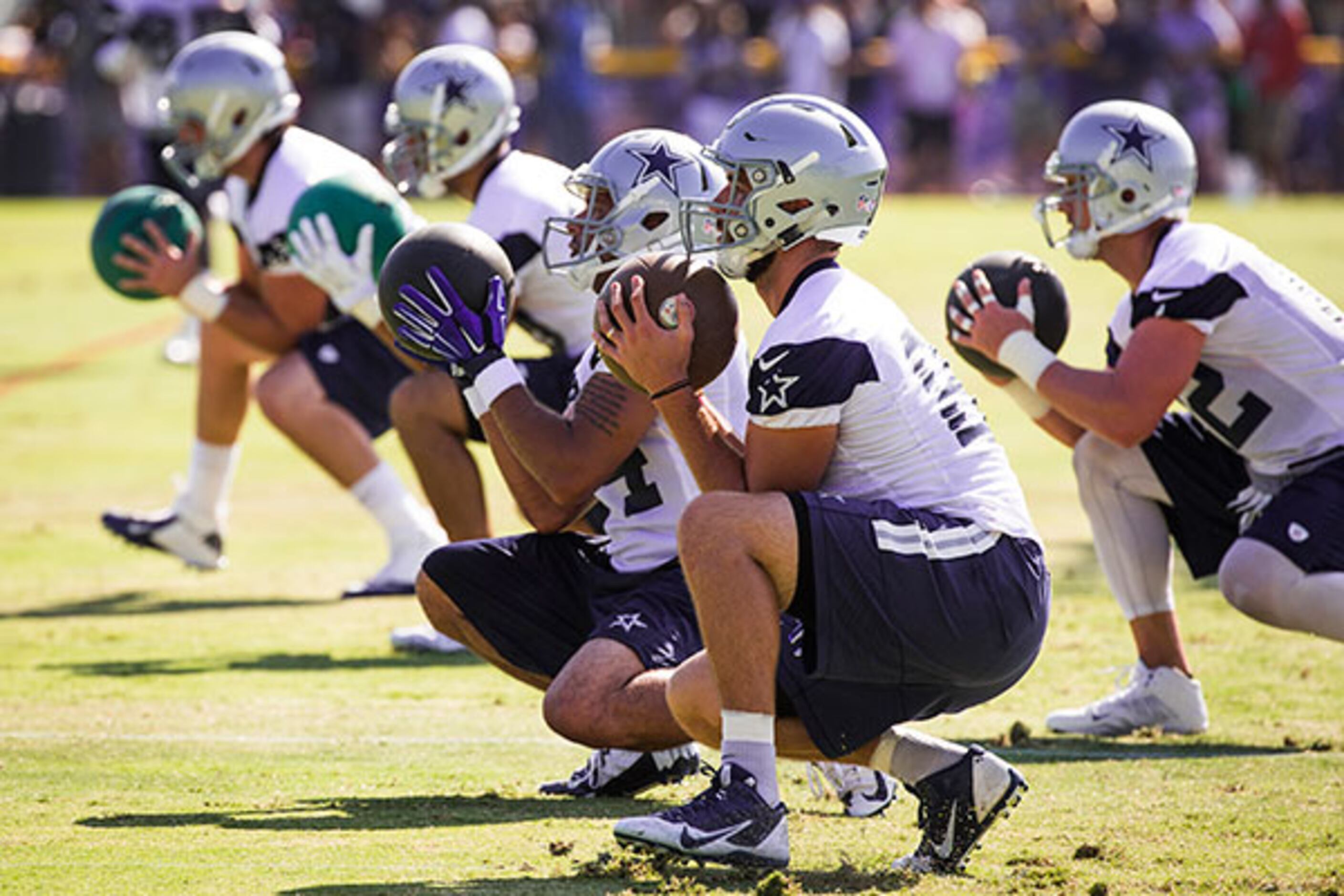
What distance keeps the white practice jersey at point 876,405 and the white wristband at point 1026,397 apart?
160cm

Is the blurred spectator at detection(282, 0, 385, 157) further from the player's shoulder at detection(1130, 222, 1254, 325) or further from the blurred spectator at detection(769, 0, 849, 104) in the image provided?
the player's shoulder at detection(1130, 222, 1254, 325)

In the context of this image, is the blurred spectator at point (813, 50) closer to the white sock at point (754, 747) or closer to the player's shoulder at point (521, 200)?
the player's shoulder at point (521, 200)

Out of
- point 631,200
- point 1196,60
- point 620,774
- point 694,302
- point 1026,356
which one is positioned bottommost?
point 620,774

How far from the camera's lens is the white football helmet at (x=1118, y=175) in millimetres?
6668

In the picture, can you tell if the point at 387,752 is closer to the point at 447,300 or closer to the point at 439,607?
the point at 439,607

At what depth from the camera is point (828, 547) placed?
4.82 meters

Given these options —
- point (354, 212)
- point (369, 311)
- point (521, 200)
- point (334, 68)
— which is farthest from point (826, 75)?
point (521, 200)

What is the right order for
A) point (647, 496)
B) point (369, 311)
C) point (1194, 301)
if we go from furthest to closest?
point (369, 311)
point (1194, 301)
point (647, 496)

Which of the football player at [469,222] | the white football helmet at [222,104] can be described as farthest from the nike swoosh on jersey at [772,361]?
the white football helmet at [222,104]

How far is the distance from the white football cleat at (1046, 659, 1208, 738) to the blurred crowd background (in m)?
17.8

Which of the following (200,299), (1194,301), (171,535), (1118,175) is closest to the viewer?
(1194,301)

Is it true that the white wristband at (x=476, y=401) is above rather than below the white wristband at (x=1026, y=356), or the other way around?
below

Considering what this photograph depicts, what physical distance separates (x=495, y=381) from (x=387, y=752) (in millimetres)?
1343

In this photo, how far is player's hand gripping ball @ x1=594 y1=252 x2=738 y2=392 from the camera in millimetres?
5129
